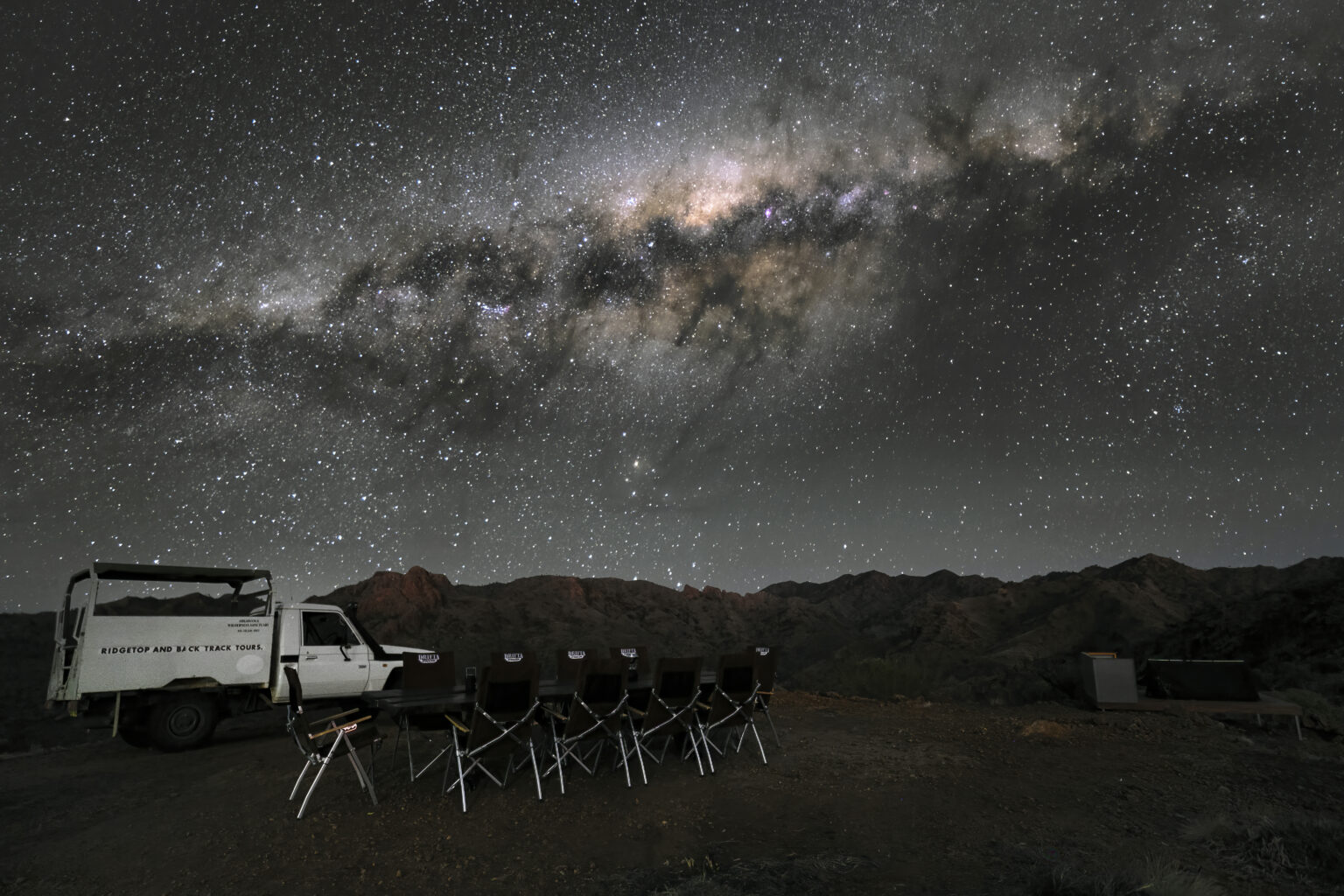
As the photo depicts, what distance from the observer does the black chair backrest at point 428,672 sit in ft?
21.7

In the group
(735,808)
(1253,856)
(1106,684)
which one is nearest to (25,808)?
(735,808)

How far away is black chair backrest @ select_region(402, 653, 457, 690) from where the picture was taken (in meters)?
6.62

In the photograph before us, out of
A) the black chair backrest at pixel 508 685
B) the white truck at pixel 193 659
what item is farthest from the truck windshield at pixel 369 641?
the black chair backrest at pixel 508 685

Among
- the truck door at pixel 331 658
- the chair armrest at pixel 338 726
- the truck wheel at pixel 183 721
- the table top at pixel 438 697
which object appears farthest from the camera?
the truck door at pixel 331 658

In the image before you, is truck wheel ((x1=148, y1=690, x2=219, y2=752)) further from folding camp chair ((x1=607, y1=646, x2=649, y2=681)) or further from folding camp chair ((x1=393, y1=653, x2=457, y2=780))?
folding camp chair ((x1=607, y1=646, x2=649, y2=681))

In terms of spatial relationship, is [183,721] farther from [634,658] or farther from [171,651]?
[634,658]

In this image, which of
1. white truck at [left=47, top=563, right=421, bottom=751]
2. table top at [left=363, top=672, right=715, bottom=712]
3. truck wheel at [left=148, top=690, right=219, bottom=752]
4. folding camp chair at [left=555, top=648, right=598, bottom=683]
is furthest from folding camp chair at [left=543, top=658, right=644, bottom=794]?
truck wheel at [left=148, top=690, right=219, bottom=752]

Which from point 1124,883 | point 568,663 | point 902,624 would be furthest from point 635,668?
point 902,624

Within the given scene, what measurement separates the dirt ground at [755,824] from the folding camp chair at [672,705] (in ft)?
1.14

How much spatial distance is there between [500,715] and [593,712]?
2.73ft

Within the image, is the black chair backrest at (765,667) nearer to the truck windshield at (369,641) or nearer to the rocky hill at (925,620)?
the truck windshield at (369,641)

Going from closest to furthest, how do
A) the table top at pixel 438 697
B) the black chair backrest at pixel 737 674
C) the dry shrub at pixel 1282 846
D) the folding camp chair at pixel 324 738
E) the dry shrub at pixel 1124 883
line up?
the dry shrub at pixel 1124 883
the dry shrub at pixel 1282 846
the folding camp chair at pixel 324 738
the table top at pixel 438 697
the black chair backrest at pixel 737 674

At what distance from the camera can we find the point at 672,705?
6.77m

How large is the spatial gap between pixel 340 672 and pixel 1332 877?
10.6 m
